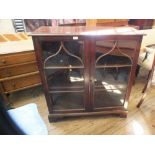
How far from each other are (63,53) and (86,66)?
22cm

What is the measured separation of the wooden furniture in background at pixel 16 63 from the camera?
5.01 feet

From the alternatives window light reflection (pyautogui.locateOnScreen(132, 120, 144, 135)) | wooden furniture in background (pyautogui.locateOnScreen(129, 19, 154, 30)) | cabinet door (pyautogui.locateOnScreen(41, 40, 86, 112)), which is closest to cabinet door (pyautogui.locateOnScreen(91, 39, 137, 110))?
cabinet door (pyautogui.locateOnScreen(41, 40, 86, 112))

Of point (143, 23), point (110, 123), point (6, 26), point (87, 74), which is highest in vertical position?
point (6, 26)

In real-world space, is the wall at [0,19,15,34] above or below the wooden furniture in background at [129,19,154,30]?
above

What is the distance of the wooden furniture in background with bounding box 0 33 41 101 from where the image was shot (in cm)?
153

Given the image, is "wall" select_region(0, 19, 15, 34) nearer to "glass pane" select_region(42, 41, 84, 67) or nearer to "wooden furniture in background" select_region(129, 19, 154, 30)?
"glass pane" select_region(42, 41, 84, 67)

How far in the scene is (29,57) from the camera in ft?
5.33

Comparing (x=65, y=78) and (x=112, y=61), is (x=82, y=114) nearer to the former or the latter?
(x=65, y=78)

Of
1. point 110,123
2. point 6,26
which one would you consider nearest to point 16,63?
point 6,26

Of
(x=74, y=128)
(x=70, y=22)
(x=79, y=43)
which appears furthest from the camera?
(x=70, y=22)

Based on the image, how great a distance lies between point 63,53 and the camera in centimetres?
118
